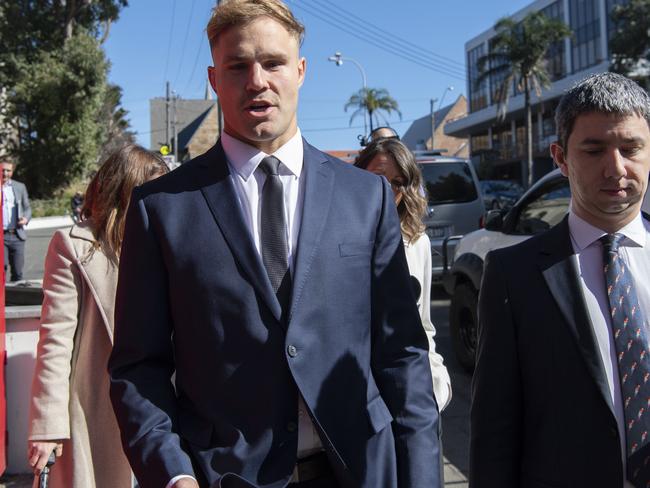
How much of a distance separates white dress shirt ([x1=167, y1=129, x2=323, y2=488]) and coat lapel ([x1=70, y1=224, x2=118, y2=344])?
1.11m

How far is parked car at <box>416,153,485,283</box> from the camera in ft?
33.6

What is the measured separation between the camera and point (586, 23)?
50.1 meters

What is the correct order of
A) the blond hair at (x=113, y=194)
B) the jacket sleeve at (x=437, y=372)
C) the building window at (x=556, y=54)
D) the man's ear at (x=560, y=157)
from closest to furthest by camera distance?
the man's ear at (x=560, y=157)
the jacket sleeve at (x=437, y=372)
the blond hair at (x=113, y=194)
the building window at (x=556, y=54)

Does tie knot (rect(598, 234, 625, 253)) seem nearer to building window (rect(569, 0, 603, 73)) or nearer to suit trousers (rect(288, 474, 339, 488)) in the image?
suit trousers (rect(288, 474, 339, 488))

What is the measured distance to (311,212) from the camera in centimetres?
184

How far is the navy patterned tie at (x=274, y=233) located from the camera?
179 centimetres

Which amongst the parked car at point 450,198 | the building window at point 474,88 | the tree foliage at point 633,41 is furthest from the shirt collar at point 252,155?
the building window at point 474,88

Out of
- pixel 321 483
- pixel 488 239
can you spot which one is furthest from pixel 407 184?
pixel 488 239

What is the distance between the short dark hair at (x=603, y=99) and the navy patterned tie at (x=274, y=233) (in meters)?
0.83

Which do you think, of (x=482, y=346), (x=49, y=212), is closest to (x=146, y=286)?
(x=482, y=346)

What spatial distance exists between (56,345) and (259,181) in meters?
1.32

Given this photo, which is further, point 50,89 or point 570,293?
point 50,89

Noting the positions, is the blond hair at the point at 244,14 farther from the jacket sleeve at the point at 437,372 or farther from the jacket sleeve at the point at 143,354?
the jacket sleeve at the point at 437,372

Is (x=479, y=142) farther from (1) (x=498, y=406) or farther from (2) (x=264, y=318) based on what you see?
(2) (x=264, y=318)
